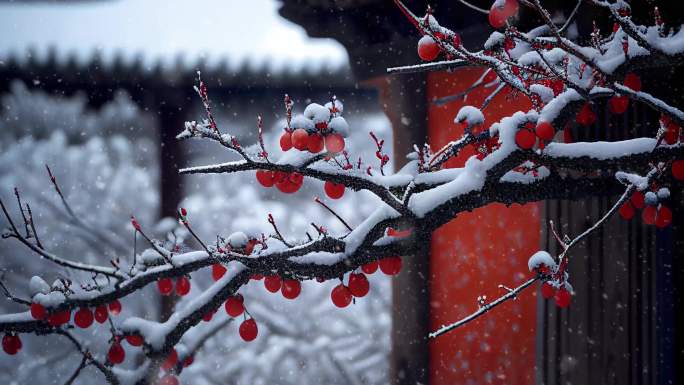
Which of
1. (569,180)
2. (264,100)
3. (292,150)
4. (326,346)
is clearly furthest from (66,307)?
(326,346)

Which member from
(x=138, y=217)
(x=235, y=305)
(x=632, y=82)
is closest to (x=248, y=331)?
(x=235, y=305)

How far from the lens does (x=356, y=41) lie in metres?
4.56

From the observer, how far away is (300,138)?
1.85 meters

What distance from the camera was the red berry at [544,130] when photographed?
1.83 metres

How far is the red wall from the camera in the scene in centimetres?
386

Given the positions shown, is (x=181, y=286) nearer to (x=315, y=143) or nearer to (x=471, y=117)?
(x=315, y=143)

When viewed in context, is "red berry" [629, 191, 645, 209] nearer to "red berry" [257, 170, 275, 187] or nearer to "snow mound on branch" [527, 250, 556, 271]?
"snow mound on branch" [527, 250, 556, 271]

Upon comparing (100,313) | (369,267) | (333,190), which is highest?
(333,190)

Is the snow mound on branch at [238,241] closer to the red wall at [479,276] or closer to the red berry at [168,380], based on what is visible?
the red berry at [168,380]

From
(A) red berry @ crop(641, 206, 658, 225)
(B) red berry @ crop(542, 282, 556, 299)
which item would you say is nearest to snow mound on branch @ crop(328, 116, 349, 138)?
(B) red berry @ crop(542, 282, 556, 299)

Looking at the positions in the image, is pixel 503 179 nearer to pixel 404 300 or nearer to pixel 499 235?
pixel 499 235

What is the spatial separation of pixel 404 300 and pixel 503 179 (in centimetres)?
245

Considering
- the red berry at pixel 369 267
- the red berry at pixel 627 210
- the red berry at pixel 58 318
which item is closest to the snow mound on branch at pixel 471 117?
the red berry at pixel 369 267

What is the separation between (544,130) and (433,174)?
448mm
